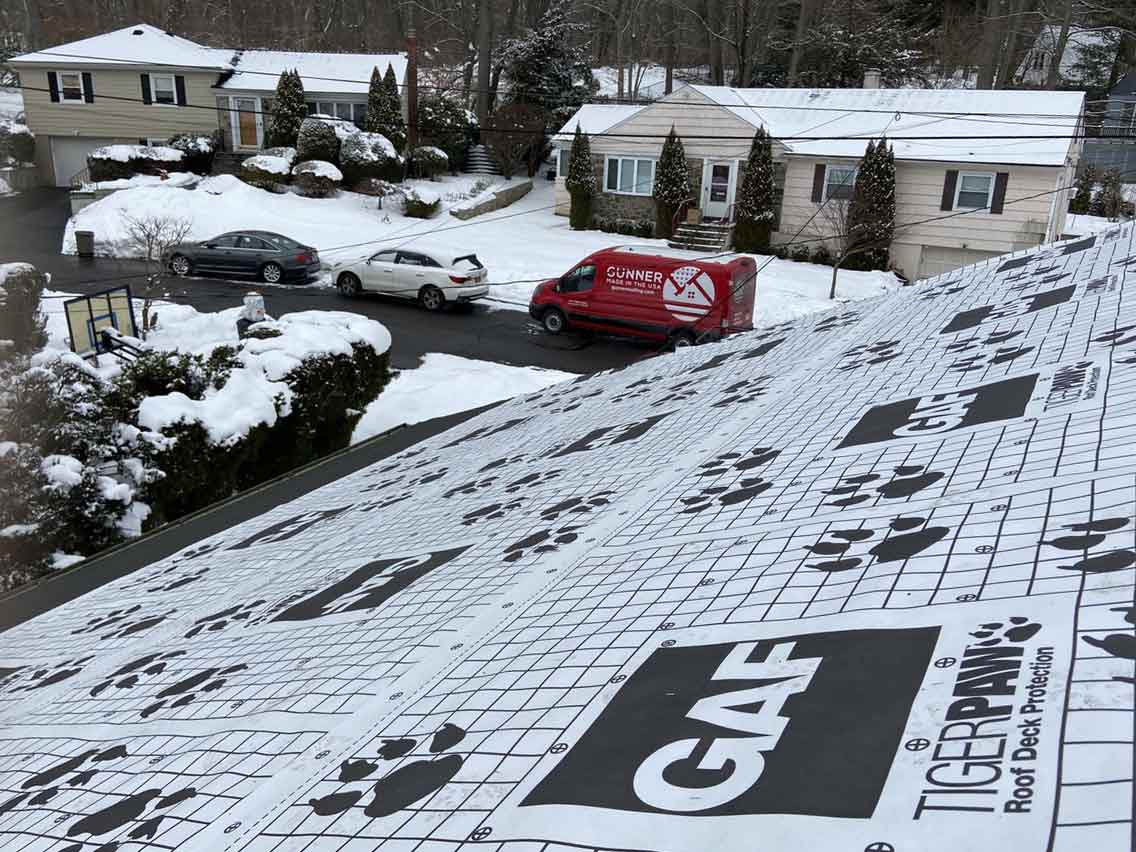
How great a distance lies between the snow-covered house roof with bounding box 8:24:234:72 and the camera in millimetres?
36875

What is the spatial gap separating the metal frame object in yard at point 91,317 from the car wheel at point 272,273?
9.16 m

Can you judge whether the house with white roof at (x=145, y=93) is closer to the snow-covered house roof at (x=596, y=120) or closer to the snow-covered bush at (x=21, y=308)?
the snow-covered house roof at (x=596, y=120)

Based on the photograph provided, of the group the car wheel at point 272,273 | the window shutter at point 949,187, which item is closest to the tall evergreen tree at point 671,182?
the window shutter at point 949,187

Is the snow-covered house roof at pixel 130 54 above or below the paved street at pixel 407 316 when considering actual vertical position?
above

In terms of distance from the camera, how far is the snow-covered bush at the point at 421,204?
31.0 metres

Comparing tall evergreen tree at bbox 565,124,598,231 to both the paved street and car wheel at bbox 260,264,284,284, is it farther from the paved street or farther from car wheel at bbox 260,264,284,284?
car wheel at bbox 260,264,284,284

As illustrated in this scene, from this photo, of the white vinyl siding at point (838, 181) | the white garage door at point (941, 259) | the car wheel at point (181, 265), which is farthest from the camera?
the white vinyl siding at point (838, 181)

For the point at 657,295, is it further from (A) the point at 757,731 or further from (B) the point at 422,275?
(A) the point at 757,731

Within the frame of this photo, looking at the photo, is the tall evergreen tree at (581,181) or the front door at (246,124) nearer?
the tall evergreen tree at (581,181)

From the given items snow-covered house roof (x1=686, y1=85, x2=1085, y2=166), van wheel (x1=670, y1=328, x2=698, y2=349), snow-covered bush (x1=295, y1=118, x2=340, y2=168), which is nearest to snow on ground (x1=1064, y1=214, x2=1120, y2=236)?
snow-covered house roof (x1=686, y1=85, x2=1085, y2=166)

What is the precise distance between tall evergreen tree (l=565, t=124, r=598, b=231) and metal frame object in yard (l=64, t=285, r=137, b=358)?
730 inches

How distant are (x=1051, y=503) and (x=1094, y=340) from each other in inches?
105

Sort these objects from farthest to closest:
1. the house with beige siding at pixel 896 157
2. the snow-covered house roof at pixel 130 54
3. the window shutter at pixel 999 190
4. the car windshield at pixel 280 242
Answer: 1. the snow-covered house roof at pixel 130 54
2. the house with beige siding at pixel 896 157
3. the window shutter at pixel 999 190
4. the car windshield at pixel 280 242

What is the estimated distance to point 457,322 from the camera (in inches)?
852
